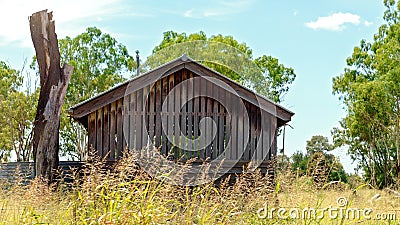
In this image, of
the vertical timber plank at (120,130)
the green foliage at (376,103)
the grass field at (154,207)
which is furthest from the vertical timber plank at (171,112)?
the green foliage at (376,103)

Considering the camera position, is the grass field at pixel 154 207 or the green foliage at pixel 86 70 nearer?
the grass field at pixel 154 207

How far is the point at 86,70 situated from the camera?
3388cm

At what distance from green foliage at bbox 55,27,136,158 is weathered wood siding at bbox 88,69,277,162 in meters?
19.2

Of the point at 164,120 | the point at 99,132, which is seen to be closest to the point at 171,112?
the point at 164,120

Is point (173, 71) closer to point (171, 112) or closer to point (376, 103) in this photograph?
point (171, 112)

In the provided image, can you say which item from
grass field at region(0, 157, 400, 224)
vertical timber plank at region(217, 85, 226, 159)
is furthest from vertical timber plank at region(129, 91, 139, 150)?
grass field at region(0, 157, 400, 224)

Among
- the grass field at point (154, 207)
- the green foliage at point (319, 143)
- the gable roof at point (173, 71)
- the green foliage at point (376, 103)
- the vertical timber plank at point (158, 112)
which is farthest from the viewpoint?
the green foliage at point (319, 143)

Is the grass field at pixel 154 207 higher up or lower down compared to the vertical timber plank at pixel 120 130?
lower down

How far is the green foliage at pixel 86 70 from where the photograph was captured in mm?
33438

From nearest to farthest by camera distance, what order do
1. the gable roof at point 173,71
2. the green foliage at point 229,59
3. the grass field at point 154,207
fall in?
the grass field at point 154,207
the gable roof at point 173,71
the green foliage at point 229,59

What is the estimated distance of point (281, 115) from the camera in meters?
14.2

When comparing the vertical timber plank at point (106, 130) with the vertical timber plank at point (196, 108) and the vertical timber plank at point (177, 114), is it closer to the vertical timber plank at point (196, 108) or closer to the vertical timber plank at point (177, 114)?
the vertical timber plank at point (177, 114)

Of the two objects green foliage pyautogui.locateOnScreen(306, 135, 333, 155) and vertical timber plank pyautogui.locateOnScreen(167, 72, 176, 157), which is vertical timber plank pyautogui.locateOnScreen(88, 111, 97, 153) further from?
green foliage pyautogui.locateOnScreen(306, 135, 333, 155)

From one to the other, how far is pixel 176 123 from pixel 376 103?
47.8ft
